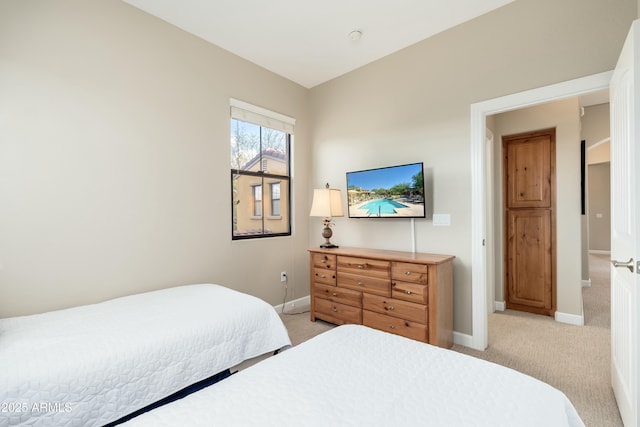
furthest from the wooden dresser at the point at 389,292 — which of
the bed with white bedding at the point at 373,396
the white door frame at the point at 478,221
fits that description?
the bed with white bedding at the point at 373,396

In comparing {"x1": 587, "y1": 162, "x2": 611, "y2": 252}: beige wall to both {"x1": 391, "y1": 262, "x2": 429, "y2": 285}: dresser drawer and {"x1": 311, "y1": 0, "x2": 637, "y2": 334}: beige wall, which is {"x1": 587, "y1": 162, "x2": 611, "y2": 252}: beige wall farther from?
{"x1": 391, "y1": 262, "x2": 429, "y2": 285}: dresser drawer

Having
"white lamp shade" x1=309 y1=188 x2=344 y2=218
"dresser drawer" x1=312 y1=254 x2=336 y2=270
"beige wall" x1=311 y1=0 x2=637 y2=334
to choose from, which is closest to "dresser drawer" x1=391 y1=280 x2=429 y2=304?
"beige wall" x1=311 y1=0 x2=637 y2=334

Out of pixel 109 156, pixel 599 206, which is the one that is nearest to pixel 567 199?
pixel 109 156

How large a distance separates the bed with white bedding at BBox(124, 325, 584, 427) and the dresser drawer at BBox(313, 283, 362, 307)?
1754 millimetres

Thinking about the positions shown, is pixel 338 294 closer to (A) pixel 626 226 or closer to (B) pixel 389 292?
(B) pixel 389 292

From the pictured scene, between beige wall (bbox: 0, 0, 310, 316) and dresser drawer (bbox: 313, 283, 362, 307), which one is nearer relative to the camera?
beige wall (bbox: 0, 0, 310, 316)

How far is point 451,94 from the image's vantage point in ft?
9.27

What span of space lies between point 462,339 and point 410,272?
875 mm

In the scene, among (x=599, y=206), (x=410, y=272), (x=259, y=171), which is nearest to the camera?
(x=410, y=272)

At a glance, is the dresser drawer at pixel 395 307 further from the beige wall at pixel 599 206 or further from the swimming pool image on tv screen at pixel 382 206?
the beige wall at pixel 599 206

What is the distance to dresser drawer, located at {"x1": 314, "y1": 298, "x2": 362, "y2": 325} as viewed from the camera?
2.97 meters

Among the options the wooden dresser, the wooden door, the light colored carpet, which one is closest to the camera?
the light colored carpet

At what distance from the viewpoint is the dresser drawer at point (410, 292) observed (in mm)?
2492

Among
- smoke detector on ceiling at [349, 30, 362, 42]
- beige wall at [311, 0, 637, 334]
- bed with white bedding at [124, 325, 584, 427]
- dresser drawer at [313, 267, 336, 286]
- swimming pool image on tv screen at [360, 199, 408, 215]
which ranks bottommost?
dresser drawer at [313, 267, 336, 286]
